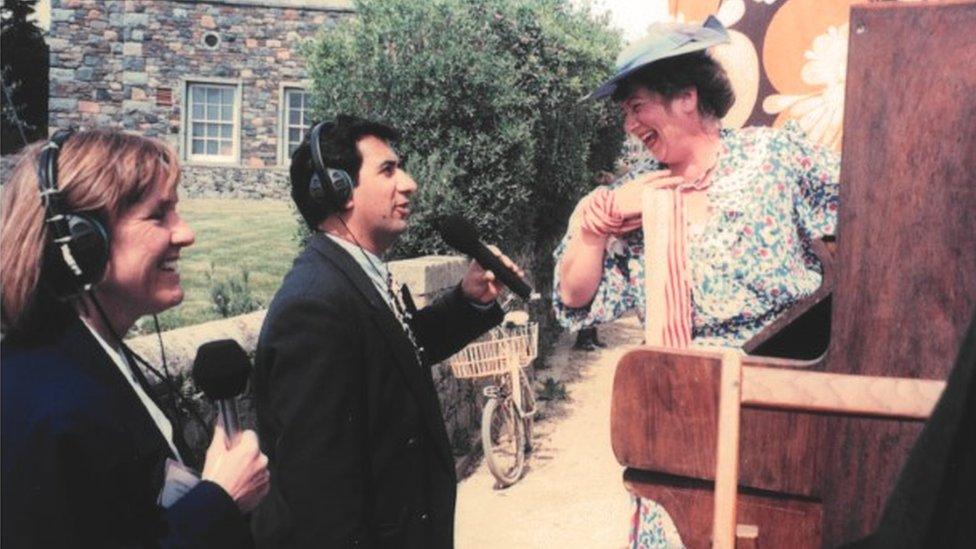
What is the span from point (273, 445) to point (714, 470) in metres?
1.39

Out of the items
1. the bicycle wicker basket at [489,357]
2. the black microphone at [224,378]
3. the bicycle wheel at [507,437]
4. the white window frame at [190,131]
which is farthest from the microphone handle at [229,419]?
the white window frame at [190,131]

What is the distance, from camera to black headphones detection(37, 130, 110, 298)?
177cm

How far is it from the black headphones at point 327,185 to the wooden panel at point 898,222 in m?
1.71

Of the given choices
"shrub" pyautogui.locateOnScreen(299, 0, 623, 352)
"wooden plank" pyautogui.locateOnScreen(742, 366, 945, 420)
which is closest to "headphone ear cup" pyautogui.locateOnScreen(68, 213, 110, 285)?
"wooden plank" pyautogui.locateOnScreen(742, 366, 945, 420)

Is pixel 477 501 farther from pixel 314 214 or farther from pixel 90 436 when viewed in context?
pixel 90 436

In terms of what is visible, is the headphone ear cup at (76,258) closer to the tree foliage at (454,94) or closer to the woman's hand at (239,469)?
the woman's hand at (239,469)

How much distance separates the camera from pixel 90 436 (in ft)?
5.37

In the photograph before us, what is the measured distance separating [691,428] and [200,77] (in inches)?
1065

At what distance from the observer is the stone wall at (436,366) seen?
13.6ft

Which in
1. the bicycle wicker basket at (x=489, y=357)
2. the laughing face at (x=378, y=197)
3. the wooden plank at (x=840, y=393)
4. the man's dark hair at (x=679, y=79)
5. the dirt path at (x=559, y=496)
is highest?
the man's dark hair at (x=679, y=79)

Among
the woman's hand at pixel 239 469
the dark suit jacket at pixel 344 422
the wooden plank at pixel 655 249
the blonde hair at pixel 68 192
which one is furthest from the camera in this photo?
the dark suit jacket at pixel 344 422

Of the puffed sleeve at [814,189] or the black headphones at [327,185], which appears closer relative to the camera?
the puffed sleeve at [814,189]

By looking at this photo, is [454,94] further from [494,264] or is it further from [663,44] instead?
[663,44]

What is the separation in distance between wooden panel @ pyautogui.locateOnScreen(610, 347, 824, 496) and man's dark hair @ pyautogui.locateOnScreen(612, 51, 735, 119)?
1041 mm
